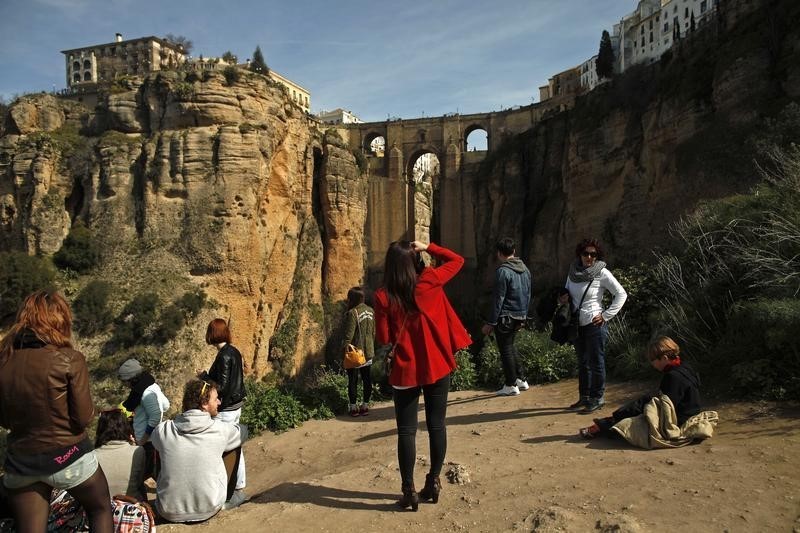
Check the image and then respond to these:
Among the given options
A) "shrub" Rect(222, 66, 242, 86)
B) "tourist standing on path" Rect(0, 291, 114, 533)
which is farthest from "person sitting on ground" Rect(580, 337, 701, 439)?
"shrub" Rect(222, 66, 242, 86)

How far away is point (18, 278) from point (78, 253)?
229cm

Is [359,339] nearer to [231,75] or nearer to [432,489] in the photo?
[432,489]

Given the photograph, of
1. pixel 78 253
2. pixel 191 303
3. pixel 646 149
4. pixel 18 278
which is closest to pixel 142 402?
pixel 191 303

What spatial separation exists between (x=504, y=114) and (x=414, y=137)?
7.03 m

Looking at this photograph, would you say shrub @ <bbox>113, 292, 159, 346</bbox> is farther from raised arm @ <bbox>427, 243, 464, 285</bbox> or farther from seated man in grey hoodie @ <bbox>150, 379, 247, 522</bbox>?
raised arm @ <bbox>427, 243, 464, 285</bbox>

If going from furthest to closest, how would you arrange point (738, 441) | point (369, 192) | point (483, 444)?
point (369, 192) < point (483, 444) < point (738, 441)

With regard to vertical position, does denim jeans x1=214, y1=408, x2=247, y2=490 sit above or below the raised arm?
below

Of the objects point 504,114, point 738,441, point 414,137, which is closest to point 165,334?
point 738,441

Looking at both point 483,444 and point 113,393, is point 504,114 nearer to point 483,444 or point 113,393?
point 113,393

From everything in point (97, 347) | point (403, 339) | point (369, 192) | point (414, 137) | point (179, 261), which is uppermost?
point (414, 137)

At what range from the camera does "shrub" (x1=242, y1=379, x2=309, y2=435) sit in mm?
6867

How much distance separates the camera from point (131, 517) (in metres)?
3.49

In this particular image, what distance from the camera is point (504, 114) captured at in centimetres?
4322

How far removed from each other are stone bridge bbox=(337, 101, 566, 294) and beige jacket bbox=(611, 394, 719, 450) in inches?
1305
